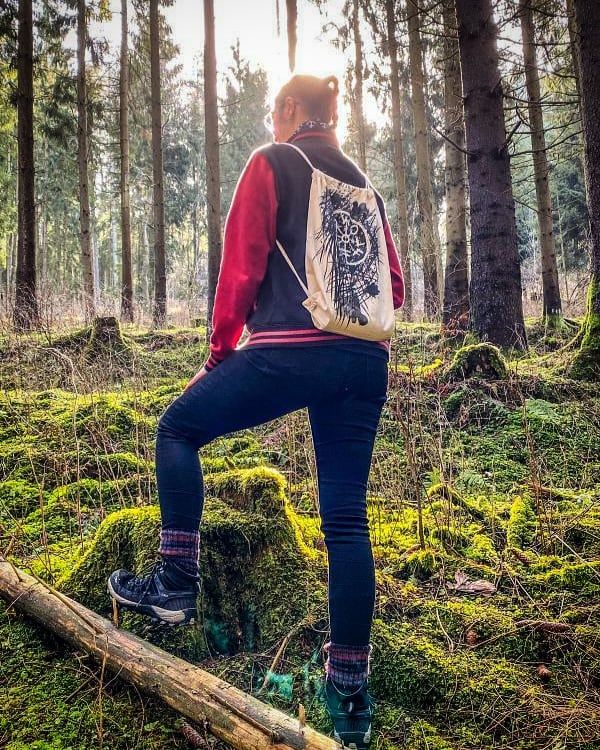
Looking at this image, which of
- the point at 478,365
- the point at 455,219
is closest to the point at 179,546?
the point at 478,365

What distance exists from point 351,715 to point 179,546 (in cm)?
76

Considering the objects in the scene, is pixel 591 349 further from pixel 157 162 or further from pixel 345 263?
pixel 157 162

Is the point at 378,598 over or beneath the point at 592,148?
beneath

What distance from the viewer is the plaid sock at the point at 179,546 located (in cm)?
185

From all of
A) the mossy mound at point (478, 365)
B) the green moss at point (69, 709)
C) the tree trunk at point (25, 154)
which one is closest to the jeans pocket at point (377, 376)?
the green moss at point (69, 709)

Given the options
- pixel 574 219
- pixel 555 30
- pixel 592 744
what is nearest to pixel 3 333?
pixel 592 744

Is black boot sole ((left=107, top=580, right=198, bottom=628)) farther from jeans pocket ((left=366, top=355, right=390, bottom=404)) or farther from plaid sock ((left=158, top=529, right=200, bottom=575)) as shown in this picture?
jeans pocket ((left=366, top=355, right=390, bottom=404))

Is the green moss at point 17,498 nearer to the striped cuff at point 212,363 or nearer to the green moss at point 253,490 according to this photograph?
the green moss at point 253,490

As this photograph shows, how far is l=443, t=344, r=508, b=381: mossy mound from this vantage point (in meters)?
5.21

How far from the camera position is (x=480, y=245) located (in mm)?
6520

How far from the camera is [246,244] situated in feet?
5.72

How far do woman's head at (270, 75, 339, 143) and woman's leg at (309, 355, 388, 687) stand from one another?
0.90m

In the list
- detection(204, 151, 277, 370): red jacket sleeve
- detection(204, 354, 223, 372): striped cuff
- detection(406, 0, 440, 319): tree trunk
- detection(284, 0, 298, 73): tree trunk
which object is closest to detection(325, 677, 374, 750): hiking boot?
detection(204, 354, 223, 372): striped cuff

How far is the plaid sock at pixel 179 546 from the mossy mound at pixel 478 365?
3858mm
